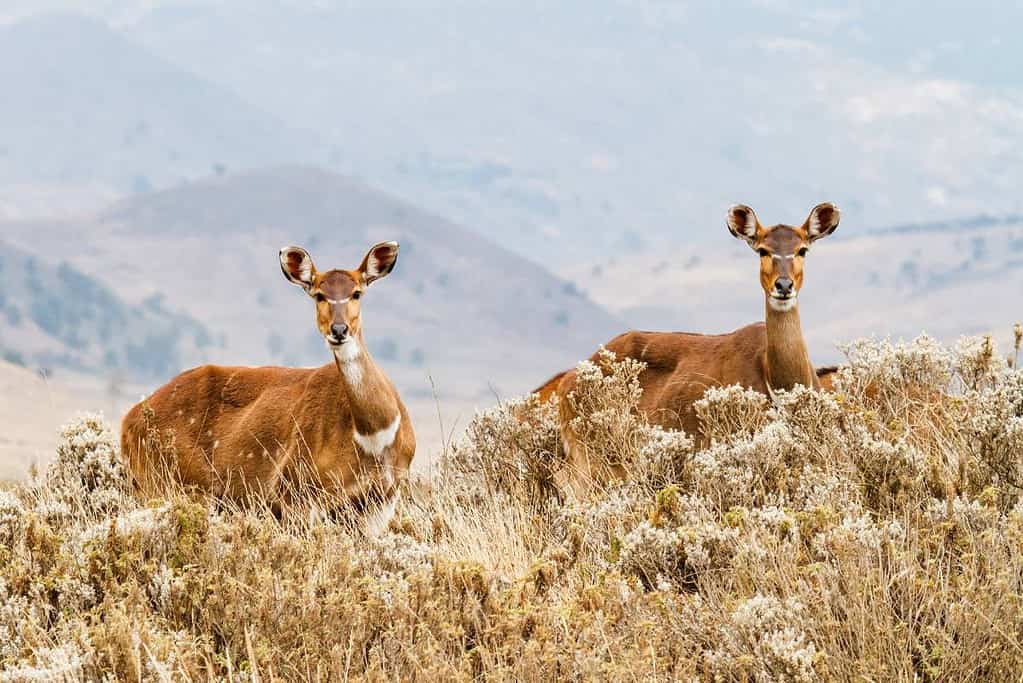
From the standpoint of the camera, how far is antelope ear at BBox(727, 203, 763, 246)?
472 inches

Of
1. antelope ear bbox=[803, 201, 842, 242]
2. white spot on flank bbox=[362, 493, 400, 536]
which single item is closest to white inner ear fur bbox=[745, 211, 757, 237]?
antelope ear bbox=[803, 201, 842, 242]

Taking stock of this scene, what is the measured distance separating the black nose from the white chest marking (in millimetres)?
3141

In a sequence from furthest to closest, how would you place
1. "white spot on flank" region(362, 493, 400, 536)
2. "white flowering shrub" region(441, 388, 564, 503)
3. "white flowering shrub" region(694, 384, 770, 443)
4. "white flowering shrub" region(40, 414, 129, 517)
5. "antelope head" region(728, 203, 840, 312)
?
"antelope head" region(728, 203, 840, 312)
"white flowering shrub" region(441, 388, 564, 503)
"white flowering shrub" region(40, 414, 129, 517)
"white flowering shrub" region(694, 384, 770, 443)
"white spot on flank" region(362, 493, 400, 536)

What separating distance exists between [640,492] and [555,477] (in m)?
2.02

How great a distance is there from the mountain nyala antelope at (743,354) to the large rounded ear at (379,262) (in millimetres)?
1934

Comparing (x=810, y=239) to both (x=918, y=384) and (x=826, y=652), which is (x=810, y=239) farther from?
(x=826, y=652)

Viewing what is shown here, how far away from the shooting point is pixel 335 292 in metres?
10.5

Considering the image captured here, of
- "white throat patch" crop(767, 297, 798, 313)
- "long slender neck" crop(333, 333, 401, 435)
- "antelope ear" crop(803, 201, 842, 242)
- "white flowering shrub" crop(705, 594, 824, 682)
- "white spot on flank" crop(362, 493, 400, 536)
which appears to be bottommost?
"white flowering shrub" crop(705, 594, 824, 682)

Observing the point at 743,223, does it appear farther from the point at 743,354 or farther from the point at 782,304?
the point at 743,354

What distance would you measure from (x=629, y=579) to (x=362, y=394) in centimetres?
358

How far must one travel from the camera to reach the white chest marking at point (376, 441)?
10.5 metres

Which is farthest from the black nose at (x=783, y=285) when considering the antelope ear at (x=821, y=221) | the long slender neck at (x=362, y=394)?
the long slender neck at (x=362, y=394)

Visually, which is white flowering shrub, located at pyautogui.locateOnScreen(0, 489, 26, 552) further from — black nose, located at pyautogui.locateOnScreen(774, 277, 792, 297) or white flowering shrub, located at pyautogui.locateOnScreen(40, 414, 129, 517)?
black nose, located at pyautogui.locateOnScreen(774, 277, 792, 297)

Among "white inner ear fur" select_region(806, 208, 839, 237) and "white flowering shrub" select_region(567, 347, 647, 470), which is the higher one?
"white inner ear fur" select_region(806, 208, 839, 237)
